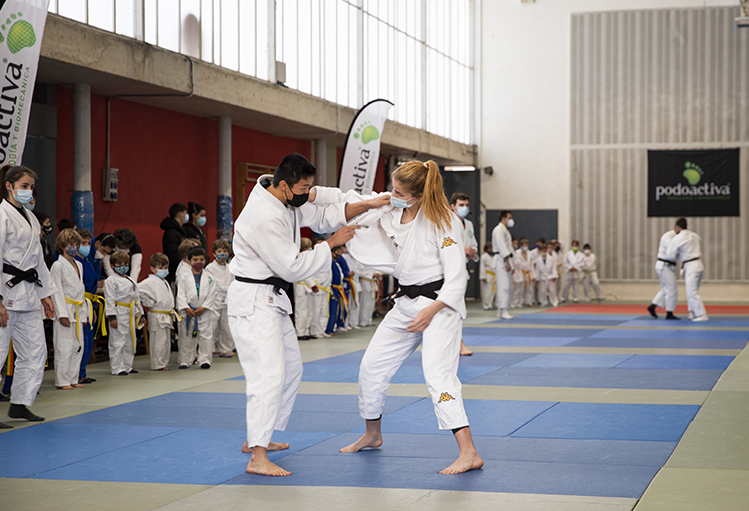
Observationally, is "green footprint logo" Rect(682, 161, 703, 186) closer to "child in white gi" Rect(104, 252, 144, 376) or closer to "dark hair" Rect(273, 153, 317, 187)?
"child in white gi" Rect(104, 252, 144, 376)

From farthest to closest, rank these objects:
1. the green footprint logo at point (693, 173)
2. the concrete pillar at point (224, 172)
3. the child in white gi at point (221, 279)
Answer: the green footprint logo at point (693, 173) < the concrete pillar at point (224, 172) < the child in white gi at point (221, 279)

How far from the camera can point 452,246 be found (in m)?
4.31

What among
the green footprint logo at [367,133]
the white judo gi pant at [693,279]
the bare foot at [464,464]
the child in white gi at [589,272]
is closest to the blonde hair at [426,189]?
the bare foot at [464,464]

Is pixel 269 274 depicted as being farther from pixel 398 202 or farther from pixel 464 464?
pixel 464 464

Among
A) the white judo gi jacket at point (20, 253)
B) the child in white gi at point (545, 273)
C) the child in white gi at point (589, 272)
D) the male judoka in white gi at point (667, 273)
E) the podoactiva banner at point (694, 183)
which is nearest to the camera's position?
the white judo gi jacket at point (20, 253)

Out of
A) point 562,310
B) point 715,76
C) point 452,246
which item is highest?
point 715,76

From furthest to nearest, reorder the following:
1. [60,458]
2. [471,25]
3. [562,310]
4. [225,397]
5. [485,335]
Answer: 1. [471,25]
2. [562,310]
3. [485,335]
4. [225,397]
5. [60,458]

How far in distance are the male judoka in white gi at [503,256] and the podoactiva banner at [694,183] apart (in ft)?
27.0

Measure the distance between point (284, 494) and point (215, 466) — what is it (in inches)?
27.5

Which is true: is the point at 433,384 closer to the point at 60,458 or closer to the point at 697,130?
the point at 60,458

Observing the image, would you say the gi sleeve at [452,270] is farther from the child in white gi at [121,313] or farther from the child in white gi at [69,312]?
the child in white gi at [121,313]

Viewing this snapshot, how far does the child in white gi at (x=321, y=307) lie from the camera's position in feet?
37.5

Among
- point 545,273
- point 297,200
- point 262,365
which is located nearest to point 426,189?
point 297,200

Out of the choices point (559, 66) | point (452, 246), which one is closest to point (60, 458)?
point (452, 246)
